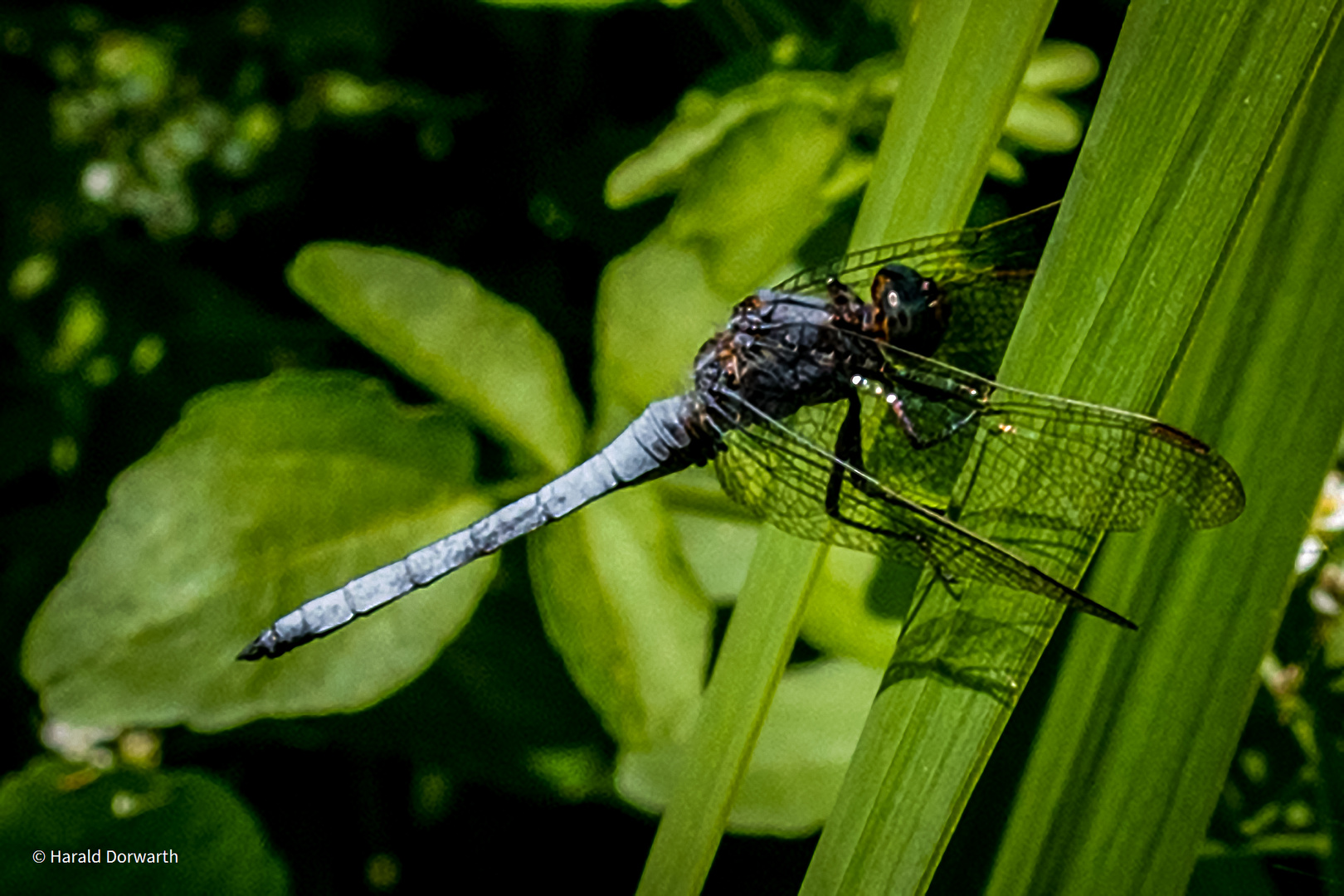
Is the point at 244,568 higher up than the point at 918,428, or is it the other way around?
the point at 918,428

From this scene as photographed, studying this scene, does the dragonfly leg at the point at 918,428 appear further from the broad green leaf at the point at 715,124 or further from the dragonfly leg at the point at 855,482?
the broad green leaf at the point at 715,124

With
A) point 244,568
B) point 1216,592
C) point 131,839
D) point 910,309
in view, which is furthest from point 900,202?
point 131,839

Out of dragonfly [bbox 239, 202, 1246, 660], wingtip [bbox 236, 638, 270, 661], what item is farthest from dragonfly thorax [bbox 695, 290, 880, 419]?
wingtip [bbox 236, 638, 270, 661]

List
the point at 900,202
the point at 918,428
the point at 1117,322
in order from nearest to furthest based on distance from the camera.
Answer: the point at 1117,322
the point at 900,202
the point at 918,428

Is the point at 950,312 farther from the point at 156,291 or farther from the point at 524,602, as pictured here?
the point at 156,291

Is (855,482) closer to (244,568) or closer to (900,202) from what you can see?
(900,202)
